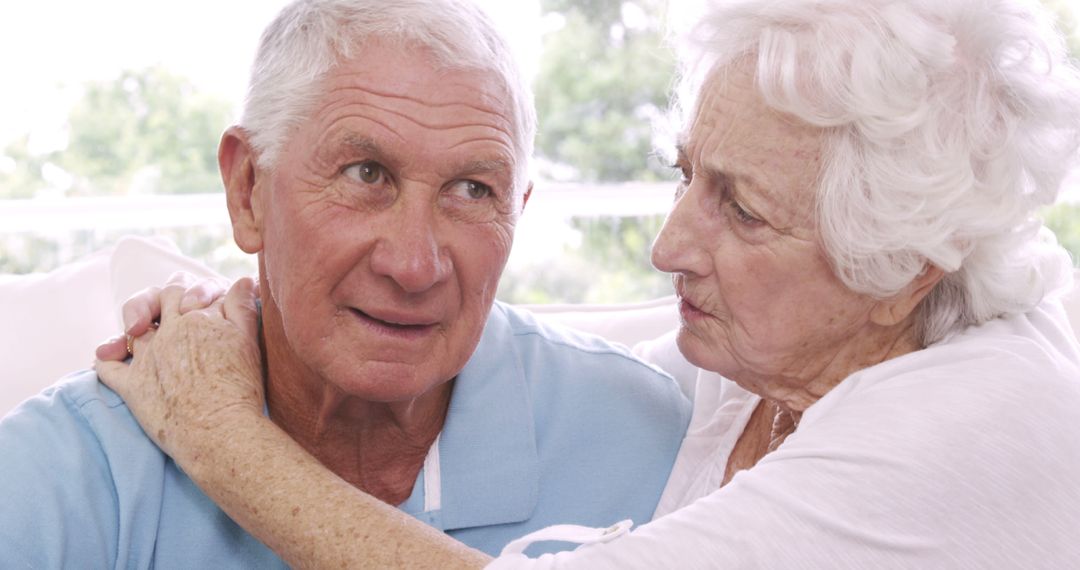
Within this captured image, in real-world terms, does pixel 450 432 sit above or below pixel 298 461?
below

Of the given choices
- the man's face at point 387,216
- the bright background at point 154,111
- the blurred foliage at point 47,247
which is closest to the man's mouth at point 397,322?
the man's face at point 387,216

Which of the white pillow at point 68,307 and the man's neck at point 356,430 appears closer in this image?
the man's neck at point 356,430

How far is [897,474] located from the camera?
131 centimetres

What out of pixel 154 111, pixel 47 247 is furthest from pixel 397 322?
pixel 154 111

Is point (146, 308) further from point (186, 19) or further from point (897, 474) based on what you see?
point (186, 19)

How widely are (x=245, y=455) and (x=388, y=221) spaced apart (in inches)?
13.6

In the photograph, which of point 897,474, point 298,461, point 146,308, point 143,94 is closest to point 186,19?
point 143,94

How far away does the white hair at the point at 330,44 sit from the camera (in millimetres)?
1496

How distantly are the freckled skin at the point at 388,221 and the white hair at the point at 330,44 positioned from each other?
16 mm

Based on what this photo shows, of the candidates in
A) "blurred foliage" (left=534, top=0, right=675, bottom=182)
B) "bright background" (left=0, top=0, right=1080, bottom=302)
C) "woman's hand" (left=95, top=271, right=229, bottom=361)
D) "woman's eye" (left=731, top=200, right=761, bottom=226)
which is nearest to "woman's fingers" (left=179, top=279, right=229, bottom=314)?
"woman's hand" (left=95, top=271, right=229, bottom=361)

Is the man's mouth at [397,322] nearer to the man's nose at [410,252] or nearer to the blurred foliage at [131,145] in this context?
the man's nose at [410,252]

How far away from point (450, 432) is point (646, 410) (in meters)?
0.33

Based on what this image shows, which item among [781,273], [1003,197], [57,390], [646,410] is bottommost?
[646,410]

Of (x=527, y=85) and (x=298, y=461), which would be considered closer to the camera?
(x=298, y=461)
